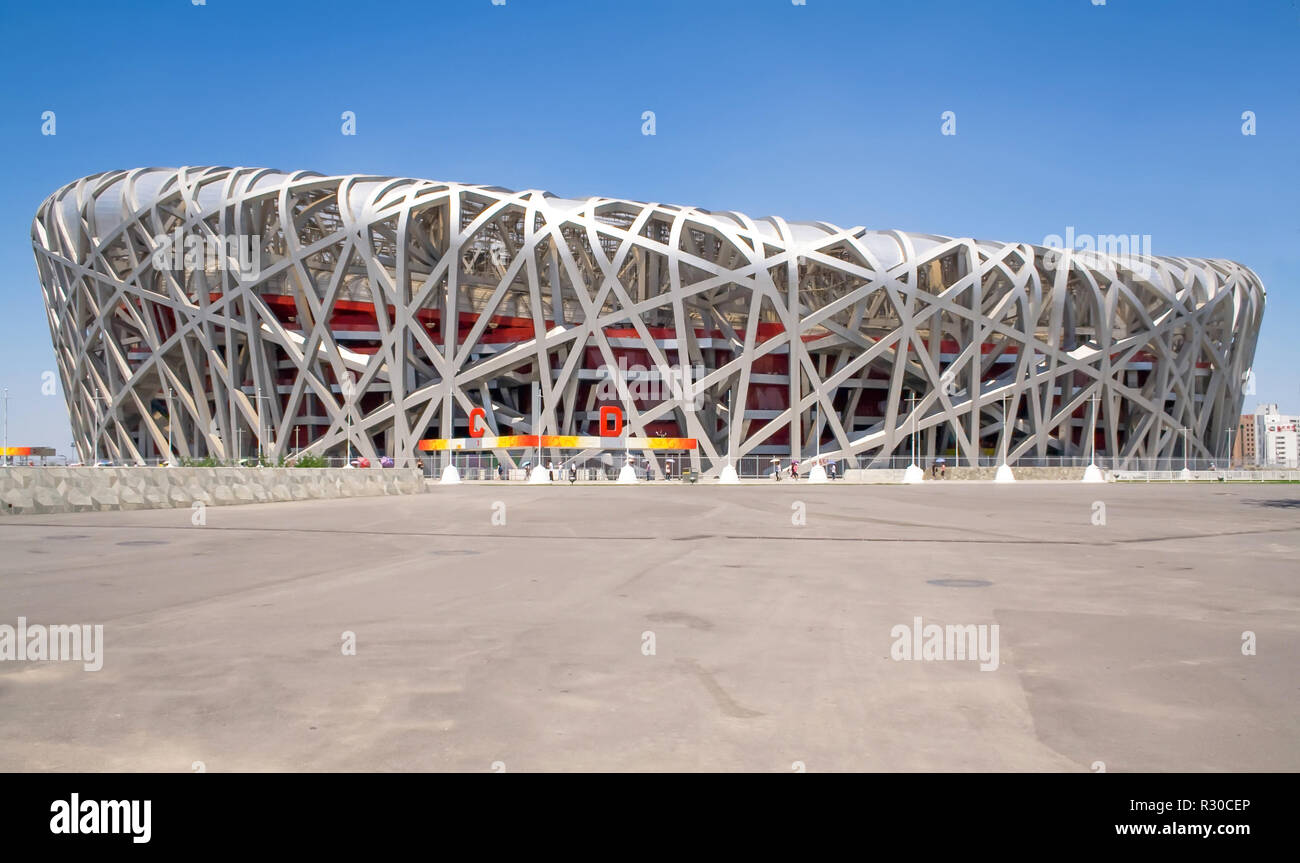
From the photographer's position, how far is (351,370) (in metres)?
61.3

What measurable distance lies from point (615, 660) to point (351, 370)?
59091 millimetres

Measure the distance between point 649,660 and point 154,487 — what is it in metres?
21.3

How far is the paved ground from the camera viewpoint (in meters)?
4.09

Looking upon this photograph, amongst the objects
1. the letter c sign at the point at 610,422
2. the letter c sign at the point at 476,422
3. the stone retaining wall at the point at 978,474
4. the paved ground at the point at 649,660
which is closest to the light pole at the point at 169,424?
the letter c sign at the point at 476,422

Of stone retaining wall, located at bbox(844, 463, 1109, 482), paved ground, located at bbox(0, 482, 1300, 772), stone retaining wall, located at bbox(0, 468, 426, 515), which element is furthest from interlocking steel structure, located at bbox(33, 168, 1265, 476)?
paved ground, located at bbox(0, 482, 1300, 772)

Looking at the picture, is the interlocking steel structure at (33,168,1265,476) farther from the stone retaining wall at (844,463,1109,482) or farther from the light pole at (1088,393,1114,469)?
the stone retaining wall at (844,463,1109,482)

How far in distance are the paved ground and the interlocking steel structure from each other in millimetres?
47663

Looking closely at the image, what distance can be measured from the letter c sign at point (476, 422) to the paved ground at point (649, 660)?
4528cm

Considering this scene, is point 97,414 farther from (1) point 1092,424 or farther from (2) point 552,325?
(1) point 1092,424

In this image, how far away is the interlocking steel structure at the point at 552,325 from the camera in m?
59.5

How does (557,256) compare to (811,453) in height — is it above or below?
above

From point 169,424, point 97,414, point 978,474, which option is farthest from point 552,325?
point 97,414
